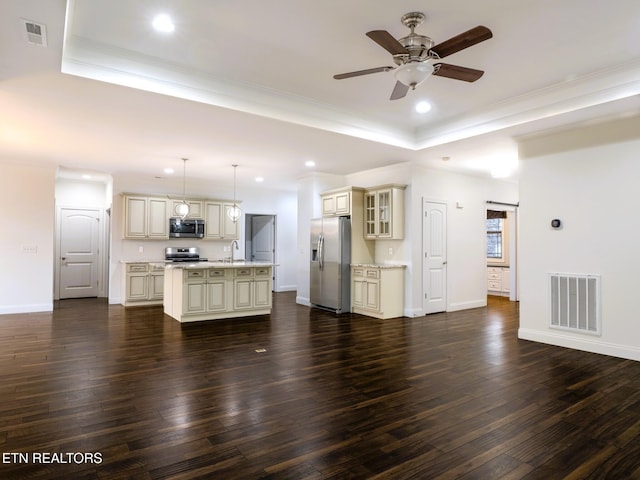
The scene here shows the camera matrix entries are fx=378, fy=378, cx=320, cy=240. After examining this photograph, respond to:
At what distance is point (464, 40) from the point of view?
101 inches

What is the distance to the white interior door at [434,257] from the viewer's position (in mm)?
6691

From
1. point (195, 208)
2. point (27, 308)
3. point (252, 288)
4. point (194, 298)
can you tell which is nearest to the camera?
point (194, 298)

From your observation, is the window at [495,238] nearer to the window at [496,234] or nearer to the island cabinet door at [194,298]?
the window at [496,234]

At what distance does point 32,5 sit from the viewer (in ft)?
7.53

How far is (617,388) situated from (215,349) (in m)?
4.00

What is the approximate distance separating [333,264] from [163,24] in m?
4.80

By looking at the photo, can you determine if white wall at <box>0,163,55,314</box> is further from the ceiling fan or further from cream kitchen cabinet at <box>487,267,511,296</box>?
cream kitchen cabinet at <box>487,267,511,296</box>

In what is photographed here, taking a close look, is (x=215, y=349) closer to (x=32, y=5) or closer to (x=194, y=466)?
(x=194, y=466)

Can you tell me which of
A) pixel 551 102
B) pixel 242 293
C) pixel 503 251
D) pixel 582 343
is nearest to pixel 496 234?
pixel 503 251

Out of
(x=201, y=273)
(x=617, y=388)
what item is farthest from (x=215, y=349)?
(x=617, y=388)

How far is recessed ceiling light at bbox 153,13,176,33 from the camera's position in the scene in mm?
2867

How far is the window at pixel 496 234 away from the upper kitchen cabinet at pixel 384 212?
3.98m

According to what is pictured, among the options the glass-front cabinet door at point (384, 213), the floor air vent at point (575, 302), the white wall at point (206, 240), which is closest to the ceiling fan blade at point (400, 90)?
the floor air vent at point (575, 302)

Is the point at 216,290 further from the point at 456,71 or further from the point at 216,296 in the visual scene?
the point at 456,71
